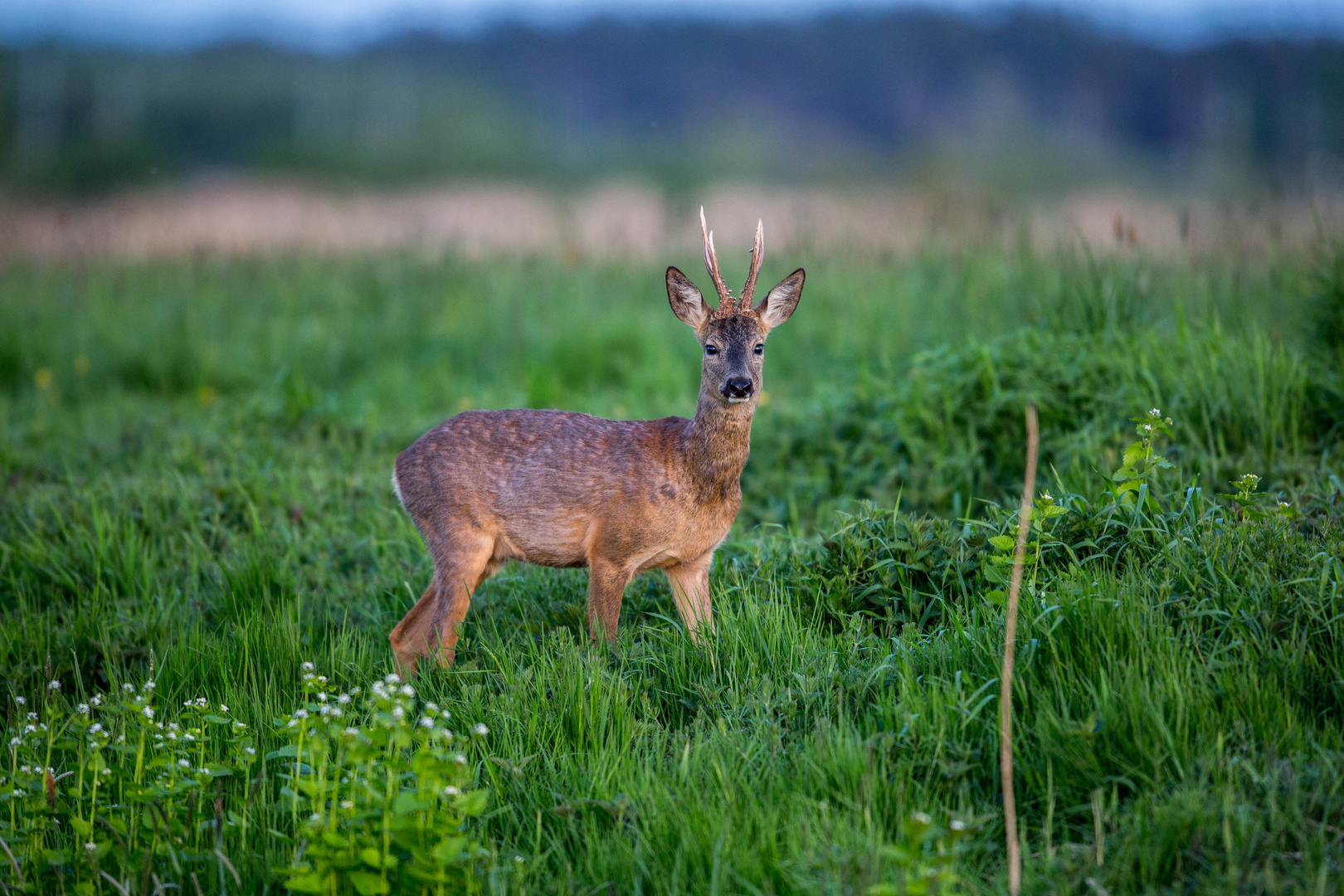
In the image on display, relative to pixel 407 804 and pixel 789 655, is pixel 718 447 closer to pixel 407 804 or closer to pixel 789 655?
pixel 789 655

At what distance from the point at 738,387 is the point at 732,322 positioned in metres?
0.41

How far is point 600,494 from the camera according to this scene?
4566 mm

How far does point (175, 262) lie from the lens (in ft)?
39.9

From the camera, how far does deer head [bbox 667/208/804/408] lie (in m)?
4.48

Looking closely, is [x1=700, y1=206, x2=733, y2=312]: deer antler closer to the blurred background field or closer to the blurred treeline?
the blurred background field

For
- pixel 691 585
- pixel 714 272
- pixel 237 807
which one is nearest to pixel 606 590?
pixel 691 585

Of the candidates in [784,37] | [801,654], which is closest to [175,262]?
[801,654]

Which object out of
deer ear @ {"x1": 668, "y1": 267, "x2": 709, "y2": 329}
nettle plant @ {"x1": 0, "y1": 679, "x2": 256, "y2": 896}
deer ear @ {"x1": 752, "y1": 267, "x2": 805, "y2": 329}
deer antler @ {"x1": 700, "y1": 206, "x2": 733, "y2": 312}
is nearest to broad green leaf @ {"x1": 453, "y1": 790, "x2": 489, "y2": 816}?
nettle plant @ {"x1": 0, "y1": 679, "x2": 256, "y2": 896}

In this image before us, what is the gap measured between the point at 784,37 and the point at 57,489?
4468 centimetres

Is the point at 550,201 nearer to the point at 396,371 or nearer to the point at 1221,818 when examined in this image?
the point at 396,371

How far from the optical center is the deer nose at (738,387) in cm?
435

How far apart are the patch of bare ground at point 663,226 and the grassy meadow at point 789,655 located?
73cm

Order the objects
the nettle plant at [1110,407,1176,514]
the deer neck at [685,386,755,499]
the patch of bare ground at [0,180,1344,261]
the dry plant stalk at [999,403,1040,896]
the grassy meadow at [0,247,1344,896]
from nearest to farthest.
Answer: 1. the dry plant stalk at [999,403,1040,896]
2. the grassy meadow at [0,247,1344,896]
3. the nettle plant at [1110,407,1176,514]
4. the deer neck at [685,386,755,499]
5. the patch of bare ground at [0,180,1344,261]

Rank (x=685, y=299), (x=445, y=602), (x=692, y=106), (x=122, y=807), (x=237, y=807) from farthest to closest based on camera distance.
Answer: (x=692, y=106) < (x=685, y=299) < (x=445, y=602) < (x=237, y=807) < (x=122, y=807)
